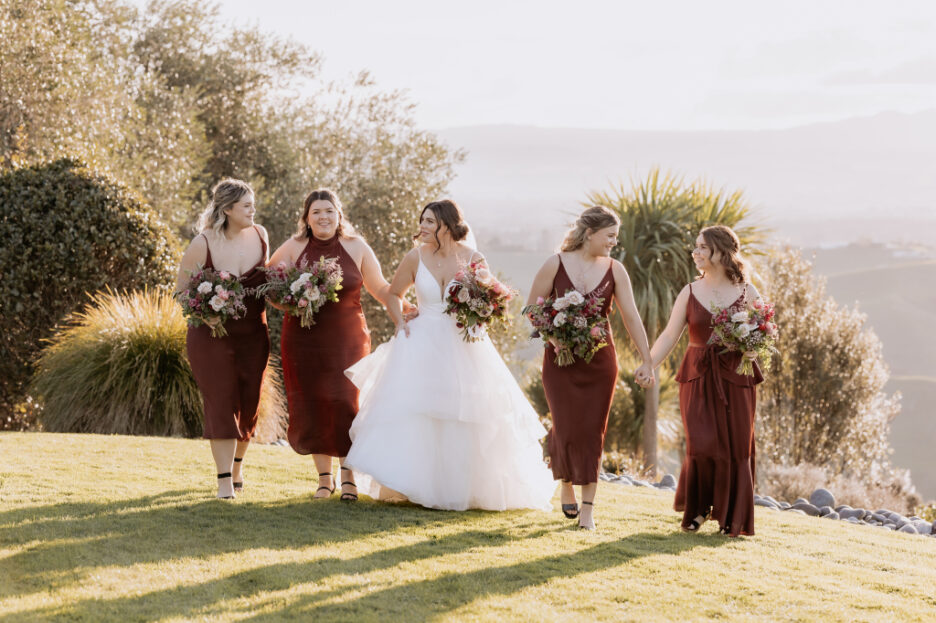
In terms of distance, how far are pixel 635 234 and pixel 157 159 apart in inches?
417

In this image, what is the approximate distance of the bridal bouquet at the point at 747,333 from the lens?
22.8ft

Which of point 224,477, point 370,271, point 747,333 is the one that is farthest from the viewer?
point 370,271

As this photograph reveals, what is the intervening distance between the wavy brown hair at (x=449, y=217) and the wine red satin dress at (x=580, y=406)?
37.2 inches

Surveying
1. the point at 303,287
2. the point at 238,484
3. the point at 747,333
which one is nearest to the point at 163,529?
the point at 238,484

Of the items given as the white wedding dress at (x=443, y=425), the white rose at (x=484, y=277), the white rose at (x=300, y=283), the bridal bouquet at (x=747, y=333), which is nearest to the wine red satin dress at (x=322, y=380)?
the white wedding dress at (x=443, y=425)

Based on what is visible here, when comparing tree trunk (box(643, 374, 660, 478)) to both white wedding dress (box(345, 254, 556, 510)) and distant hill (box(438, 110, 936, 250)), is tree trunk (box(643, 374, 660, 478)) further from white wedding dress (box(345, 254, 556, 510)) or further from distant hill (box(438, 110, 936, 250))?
distant hill (box(438, 110, 936, 250))

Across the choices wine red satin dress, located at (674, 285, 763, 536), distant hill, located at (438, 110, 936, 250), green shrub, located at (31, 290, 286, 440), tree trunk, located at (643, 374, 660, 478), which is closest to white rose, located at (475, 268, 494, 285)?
wine red satin dress, located at (674, 285, 763, 536)

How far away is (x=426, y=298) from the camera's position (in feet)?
25.4

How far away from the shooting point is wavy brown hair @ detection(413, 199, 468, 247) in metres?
7.68

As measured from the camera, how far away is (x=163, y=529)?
6613mm

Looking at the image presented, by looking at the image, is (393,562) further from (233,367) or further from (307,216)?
(307,216)

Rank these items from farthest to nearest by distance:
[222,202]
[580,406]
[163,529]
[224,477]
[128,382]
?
1. [128,382]
2. [224,477]
3. [222,202]
4. [580,406]
5. [163,529]

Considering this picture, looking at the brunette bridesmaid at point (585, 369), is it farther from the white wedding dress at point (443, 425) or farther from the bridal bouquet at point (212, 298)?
the bridal bouquet at point (212, 298)

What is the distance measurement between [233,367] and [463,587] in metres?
3.06
